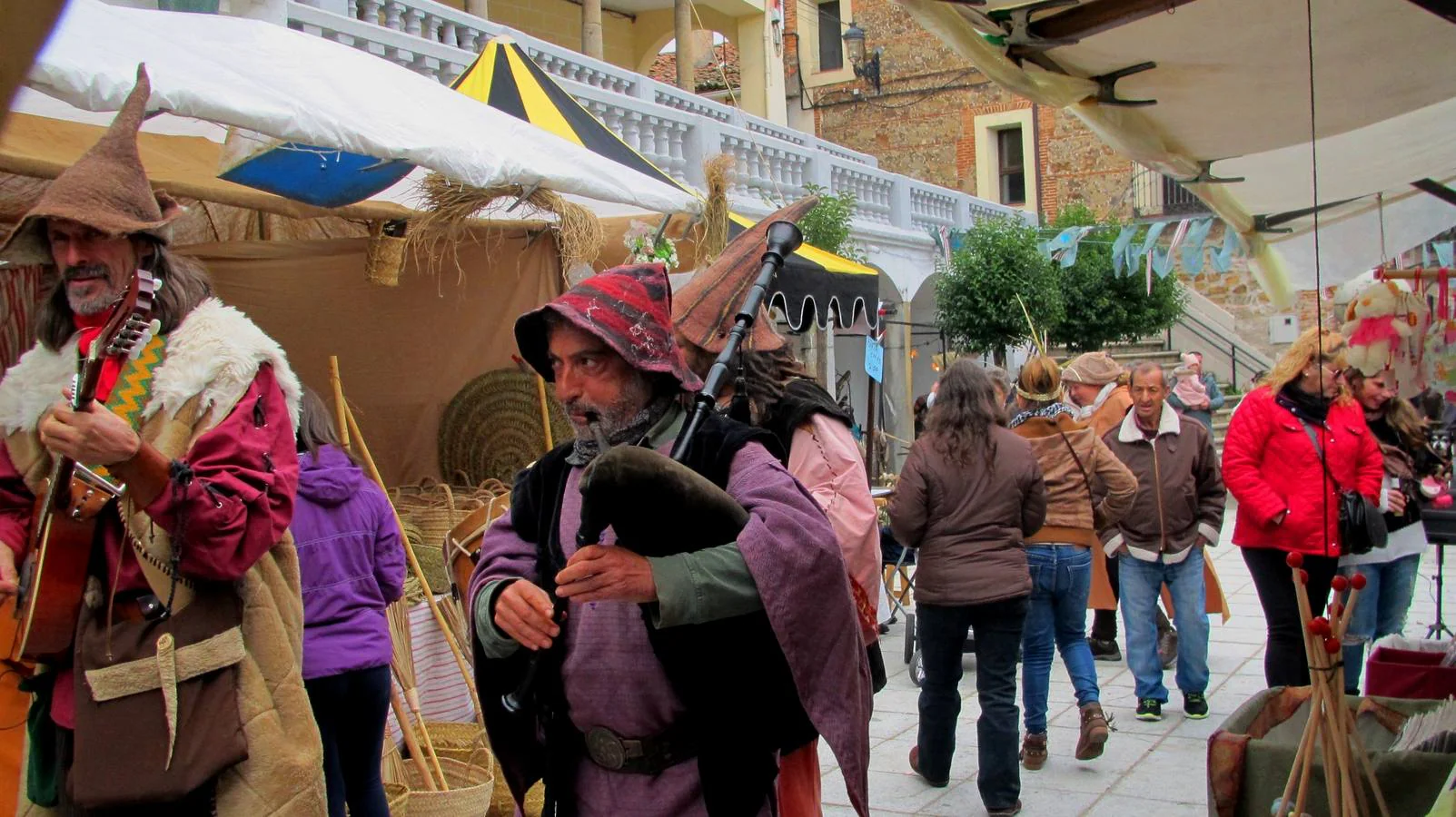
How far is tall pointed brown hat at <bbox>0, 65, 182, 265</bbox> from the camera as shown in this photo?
2.67 m

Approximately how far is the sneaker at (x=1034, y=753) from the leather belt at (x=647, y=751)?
3.63 m

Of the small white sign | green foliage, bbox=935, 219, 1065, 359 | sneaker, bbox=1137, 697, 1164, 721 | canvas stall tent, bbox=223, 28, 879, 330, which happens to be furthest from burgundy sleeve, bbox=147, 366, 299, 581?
green foliage, bbox=935, 219, 1065, 359

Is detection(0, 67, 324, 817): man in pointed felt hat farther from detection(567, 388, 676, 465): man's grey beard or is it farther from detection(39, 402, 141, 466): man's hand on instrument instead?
detection(567, 388, 676, 465): man's grey beard

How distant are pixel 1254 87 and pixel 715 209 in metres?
3.12

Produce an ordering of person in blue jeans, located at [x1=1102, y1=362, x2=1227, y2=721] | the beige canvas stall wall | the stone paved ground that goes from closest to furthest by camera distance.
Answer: the stone paved ground < the beige canvas stall wall < person in blue jeans, located at [x1=1102, y1=362, x2=1227, y2=721]

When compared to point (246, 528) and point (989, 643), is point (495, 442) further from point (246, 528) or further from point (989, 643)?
point (246, 528)

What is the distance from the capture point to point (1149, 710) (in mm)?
6242

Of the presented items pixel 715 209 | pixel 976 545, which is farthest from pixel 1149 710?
pixel 715 209

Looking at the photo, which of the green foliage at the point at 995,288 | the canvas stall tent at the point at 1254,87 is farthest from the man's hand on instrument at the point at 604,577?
the green foliage at the point at 995,288

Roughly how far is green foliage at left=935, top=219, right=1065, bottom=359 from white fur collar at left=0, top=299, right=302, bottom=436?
1587 cm

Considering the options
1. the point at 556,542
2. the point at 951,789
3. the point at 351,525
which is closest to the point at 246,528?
the point at 556,542

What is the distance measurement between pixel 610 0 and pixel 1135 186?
492 inches

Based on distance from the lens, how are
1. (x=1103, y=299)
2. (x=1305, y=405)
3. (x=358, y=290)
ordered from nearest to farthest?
(x=1305, y=405)
(x=358, y=290)
(x=1103, y=299)

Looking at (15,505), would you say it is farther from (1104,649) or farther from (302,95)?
(1104,649)
